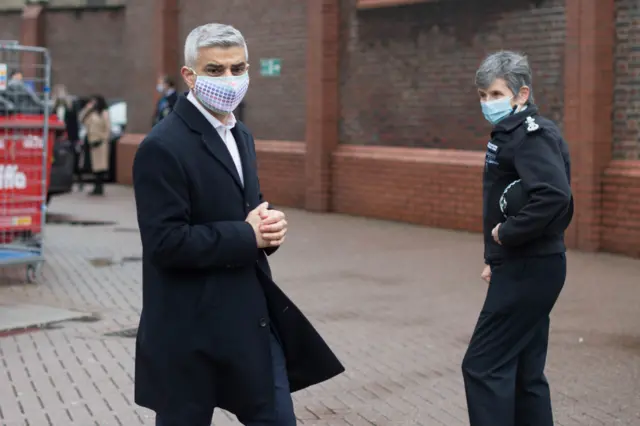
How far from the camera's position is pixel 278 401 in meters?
3.75

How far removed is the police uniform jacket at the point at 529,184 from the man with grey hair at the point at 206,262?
127cm

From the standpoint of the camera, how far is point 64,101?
2238 centimetres

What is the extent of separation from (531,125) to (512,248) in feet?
1.65

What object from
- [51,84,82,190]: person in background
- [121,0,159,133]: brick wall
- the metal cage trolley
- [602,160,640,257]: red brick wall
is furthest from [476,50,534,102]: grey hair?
[121,0,159,133]: brick wall

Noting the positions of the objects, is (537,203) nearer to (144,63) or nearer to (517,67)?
(517,67)

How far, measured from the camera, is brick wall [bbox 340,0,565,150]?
13711mm

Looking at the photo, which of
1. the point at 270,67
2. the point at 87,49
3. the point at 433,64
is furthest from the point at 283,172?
the point at 87,49

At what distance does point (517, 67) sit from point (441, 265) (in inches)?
286

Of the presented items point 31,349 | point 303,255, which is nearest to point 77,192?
point 303,255

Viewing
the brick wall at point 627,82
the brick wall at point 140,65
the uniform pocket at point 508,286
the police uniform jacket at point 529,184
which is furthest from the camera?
the brick wall at point 140,65

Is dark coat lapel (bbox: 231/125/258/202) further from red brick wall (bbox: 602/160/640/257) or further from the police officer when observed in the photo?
red brick wall (bbox: 602/160/640/257)

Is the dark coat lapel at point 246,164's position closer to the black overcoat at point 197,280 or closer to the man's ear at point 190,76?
the black overcoat at point 197,280

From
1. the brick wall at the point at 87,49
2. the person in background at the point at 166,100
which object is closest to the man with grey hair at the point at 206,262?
the person in background at the point at 166,100

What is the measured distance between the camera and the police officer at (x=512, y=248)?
4.66 m
